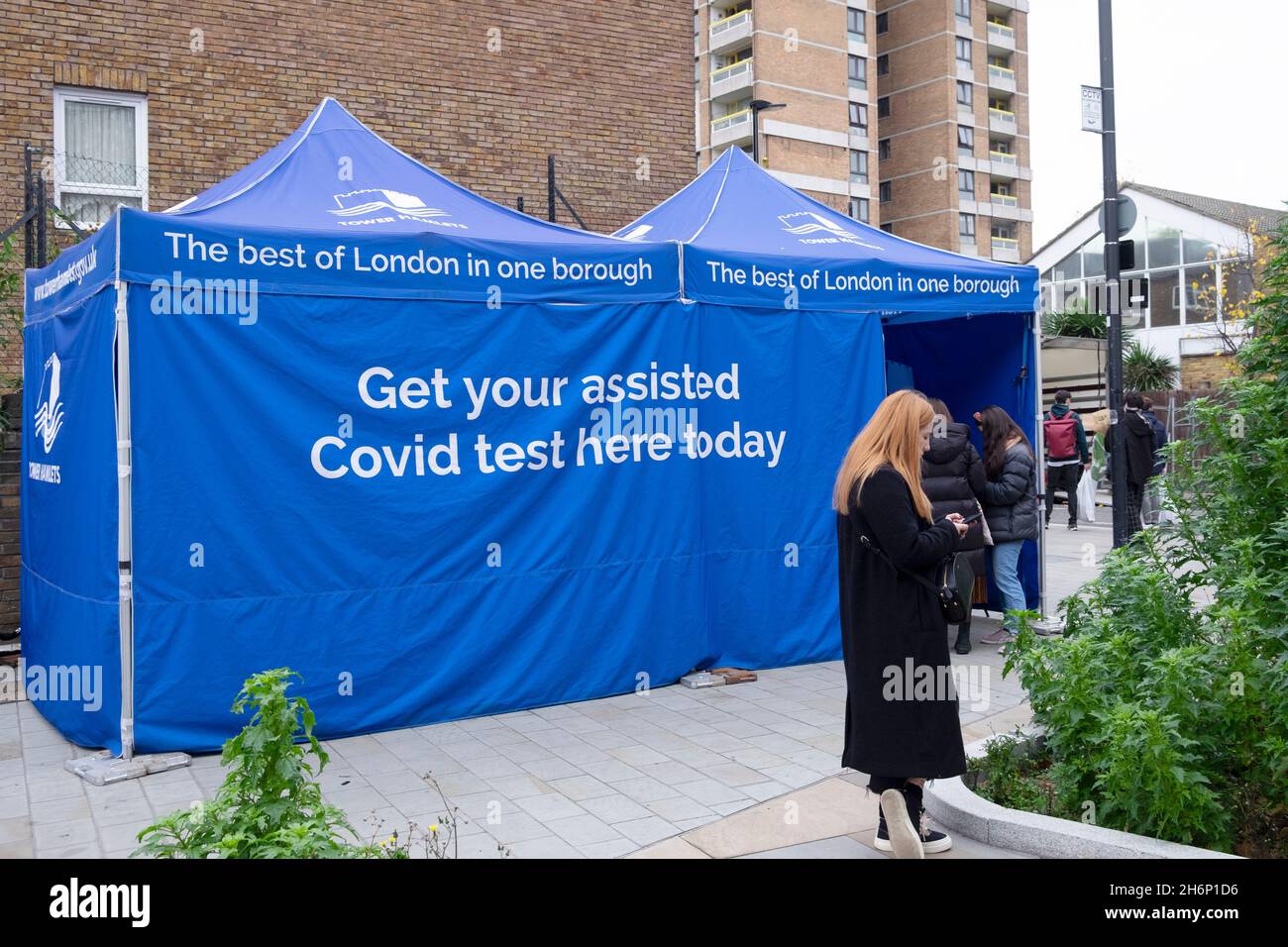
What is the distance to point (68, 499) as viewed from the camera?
7.18 meters

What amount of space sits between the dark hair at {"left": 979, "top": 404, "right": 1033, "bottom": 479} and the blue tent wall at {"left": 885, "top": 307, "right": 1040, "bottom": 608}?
1.69 ft

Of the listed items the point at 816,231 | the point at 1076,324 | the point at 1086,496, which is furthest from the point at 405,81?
the point at 1076,324

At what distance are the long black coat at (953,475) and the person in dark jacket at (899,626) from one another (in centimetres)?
393

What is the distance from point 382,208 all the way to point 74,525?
8.96ft

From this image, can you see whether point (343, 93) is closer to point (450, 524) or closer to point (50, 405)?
point (50, 405)

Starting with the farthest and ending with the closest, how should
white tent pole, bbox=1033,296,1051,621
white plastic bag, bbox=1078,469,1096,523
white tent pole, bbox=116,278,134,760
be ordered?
white plastic bag, bbox=1078,469,1096,523 → white tent pole, bbox=1033,296,1051,621 → white tent pole, bbox=116,278,134,760

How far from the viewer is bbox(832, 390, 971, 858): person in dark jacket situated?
4562mm

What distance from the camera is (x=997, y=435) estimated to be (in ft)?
30.4

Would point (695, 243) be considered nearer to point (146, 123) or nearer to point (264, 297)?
point (264, 297)

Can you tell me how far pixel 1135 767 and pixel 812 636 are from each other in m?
4.37

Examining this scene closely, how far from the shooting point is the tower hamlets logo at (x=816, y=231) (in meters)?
9.36

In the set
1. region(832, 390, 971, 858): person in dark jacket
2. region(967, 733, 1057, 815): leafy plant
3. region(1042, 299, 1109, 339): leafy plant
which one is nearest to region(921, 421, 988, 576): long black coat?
region(967, 733, 1057, 815): leafy plant

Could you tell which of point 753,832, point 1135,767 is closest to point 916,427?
point 1135,767

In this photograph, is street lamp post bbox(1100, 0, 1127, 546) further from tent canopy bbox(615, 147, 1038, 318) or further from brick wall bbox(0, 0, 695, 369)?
brick wall bbox(0, 0, 695, 369)
